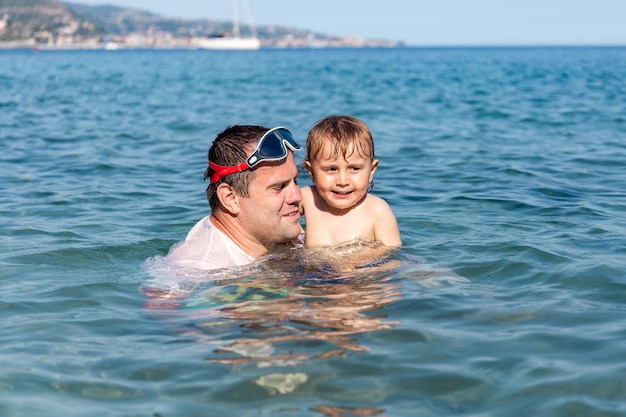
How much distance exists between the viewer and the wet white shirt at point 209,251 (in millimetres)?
5562

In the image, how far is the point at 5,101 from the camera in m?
25.3

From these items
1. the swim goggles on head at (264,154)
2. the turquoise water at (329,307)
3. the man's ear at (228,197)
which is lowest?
the turquoise water at (329,307)

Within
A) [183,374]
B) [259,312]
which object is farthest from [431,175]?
[183,374]

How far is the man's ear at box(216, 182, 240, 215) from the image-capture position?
5570mm

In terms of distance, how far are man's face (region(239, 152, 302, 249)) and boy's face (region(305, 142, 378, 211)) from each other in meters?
0.56

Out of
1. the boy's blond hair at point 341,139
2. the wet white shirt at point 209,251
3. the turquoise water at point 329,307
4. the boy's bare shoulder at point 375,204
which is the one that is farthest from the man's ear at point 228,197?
the boy's bare shoulder at point 375,204

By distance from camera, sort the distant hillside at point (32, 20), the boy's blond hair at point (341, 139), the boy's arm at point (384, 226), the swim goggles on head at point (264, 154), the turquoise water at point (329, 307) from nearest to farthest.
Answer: the turquoise water at point (329, 307), the swim goggles on head at point (264, 154), the boy's blond hair at point (341, 139), the boy's arm at point (384, 226), the distant hillside at point (32, 20)

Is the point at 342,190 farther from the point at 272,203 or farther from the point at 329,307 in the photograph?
the point at 329,307

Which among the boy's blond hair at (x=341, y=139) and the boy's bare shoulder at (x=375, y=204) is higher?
the boy's blond hair at (x=341, y=139)

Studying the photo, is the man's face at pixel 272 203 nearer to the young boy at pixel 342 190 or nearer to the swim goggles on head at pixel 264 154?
the swim goggles on head at pixel 264 154

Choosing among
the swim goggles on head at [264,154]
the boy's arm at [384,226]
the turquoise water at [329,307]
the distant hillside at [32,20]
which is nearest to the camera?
the turquoise water at [329,307]

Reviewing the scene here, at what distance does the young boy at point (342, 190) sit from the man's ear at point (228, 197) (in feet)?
3.09

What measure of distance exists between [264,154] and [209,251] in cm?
80

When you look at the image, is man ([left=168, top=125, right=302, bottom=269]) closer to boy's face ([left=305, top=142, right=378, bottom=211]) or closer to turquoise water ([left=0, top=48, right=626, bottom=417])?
turquoise water ([left=0, top=48, right=626, bottom=417])
